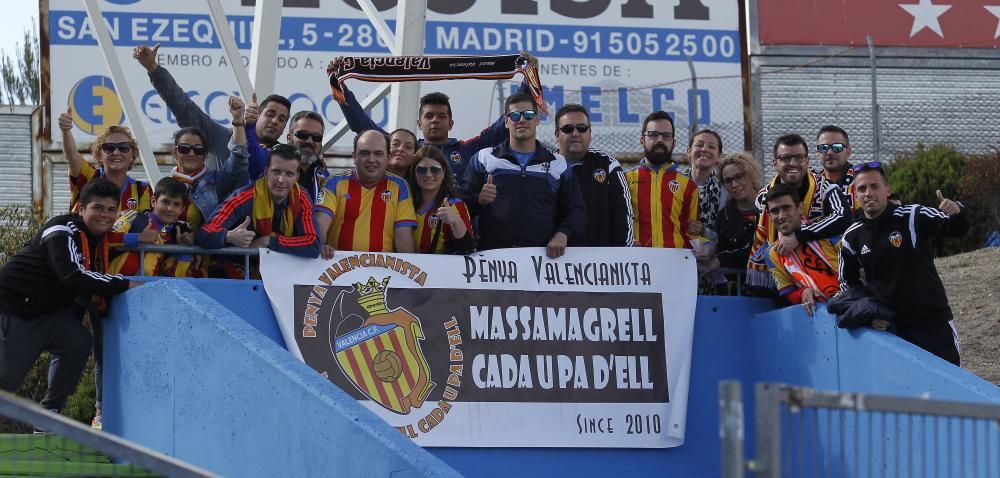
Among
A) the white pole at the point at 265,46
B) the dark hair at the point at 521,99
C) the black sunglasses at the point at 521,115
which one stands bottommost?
the black sunglasses at the point at 521,115

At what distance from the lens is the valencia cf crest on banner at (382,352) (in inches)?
337

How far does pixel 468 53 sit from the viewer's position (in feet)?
73.6

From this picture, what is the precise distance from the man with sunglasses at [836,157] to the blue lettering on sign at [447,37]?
43.4ft

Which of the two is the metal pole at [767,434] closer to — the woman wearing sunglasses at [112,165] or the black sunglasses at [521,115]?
the black sunglasses at [521,115]

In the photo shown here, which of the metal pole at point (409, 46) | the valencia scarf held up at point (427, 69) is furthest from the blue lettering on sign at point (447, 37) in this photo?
the valencia scarf held up at point (427, 69)

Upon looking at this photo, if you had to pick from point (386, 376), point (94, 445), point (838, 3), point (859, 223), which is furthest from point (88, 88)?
point (94, 445)

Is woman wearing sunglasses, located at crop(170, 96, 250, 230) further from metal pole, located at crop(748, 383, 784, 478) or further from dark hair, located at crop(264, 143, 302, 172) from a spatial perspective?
metal pole, located at crop(748, 383, 784, 478)

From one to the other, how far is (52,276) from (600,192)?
3543mm

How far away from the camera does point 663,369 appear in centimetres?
920

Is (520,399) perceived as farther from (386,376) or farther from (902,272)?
(902,272)

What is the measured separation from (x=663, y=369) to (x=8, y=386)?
4040 millimetres

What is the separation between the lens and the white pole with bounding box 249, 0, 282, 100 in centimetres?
1295

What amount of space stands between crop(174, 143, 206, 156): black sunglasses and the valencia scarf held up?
50.0 inches

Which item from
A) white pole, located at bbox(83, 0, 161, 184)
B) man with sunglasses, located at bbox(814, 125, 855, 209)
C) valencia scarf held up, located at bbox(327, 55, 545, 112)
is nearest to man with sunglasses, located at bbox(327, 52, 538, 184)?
valencia scarf held up, located at bbox(327, 55, 545, 112)
